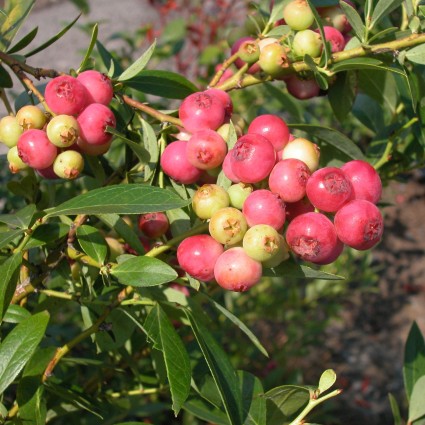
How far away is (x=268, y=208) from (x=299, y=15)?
12.3 inches

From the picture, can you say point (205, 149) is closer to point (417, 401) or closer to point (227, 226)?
point (227, 226)

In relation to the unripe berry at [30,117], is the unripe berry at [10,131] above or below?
below

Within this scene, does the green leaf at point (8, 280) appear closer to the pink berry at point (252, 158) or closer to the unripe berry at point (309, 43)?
the pink berry at point (252, 158)

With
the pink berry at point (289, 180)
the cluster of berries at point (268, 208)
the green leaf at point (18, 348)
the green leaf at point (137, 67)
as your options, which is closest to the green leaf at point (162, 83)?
the green leaf at point (137, 67)

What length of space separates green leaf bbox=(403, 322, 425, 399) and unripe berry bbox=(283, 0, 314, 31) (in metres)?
0.50

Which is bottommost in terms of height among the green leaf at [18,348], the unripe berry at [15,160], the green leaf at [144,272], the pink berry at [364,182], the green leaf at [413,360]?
the green leaf at [413,360]

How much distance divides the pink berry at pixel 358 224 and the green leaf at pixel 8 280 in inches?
14.3

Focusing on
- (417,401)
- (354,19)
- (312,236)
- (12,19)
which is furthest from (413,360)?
(12,19)

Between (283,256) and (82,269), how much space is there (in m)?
0.31

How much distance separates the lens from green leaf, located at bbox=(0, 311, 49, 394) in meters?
0.70

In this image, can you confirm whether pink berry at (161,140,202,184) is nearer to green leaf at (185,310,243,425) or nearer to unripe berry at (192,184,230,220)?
unripe berry at (192,184,230,220)

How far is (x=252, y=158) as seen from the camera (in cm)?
69

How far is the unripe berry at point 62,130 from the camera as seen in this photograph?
0.73 metres

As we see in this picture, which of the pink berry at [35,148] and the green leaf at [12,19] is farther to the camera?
the green leaf at [12,19]
